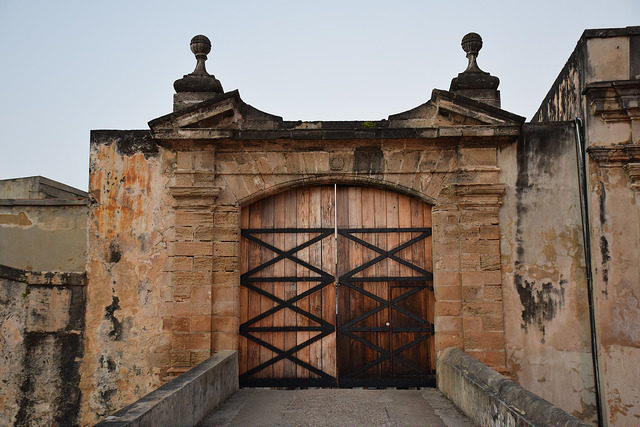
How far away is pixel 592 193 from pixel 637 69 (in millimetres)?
1501

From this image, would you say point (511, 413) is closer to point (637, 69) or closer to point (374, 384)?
point (374, 384)

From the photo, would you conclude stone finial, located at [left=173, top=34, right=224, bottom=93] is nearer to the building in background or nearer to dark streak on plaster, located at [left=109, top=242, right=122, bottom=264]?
the building in background

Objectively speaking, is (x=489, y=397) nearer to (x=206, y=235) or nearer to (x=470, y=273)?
(x=470, y=273)

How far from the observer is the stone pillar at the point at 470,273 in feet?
18.8

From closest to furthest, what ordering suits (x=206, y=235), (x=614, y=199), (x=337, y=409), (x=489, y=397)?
(x=489, y=397)
(x=337, y=409)
(x=614, y=199)
(x=206, y=235)

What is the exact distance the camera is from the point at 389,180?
606cm

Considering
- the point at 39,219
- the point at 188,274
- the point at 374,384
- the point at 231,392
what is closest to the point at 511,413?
the point at 374,384

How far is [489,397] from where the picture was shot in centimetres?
391

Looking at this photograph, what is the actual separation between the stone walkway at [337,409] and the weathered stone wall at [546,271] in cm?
120

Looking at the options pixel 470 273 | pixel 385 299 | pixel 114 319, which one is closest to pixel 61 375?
pixel 114 319

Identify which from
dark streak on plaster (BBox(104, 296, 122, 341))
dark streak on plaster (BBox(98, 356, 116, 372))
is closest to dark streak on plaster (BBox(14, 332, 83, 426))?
dark streak on plaster (BBox(98, 356, 116, 372))

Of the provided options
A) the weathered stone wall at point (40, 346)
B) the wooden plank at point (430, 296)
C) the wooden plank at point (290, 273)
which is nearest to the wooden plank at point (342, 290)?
the wooden plank at point (290, 273)

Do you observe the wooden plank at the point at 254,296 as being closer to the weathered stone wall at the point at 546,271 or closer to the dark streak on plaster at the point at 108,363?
the dark streak on plaster at the point at 108,363

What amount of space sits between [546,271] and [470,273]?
84 centimetres
